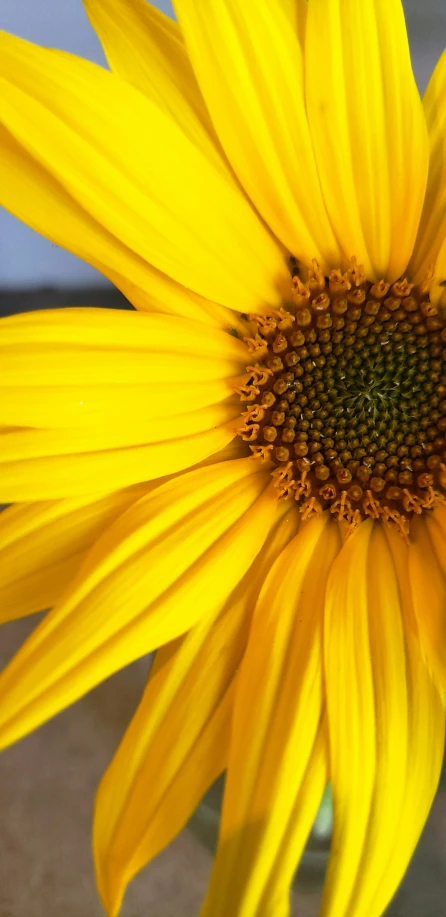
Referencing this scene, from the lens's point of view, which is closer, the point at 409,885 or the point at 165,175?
the point at 165,175

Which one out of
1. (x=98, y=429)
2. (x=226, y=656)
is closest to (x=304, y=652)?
(x=226, y=656)

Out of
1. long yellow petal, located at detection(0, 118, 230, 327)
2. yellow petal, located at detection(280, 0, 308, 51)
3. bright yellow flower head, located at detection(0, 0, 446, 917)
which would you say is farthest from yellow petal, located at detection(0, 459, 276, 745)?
yellow petal, located at detection(280, 0, 308, 51)

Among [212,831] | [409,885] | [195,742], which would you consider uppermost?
[195,742]

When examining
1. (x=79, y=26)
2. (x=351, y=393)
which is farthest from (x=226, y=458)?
(x=79, y=26)

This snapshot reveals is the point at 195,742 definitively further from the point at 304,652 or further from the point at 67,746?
the point at 67,746

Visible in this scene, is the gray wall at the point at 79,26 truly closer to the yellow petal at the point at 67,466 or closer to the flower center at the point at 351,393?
the flower center at the point at 351,393

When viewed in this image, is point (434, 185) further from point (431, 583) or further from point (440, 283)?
point (431, 583)

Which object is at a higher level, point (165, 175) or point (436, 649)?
point (165, 175)

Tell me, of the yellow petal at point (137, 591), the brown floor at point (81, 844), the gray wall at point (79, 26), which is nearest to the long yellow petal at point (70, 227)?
the yellow petal at point (137, 591)
